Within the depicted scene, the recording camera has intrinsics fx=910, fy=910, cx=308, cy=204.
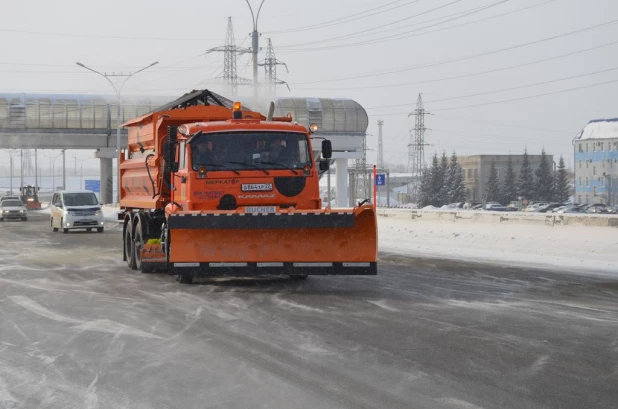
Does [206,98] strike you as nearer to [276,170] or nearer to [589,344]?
[276,170]

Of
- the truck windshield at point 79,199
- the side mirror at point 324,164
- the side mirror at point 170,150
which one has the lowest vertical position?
the truck windshield at point 79,199

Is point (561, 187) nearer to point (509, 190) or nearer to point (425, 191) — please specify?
point (509, 190)

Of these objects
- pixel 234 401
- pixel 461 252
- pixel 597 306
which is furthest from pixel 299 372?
pixel 461 252

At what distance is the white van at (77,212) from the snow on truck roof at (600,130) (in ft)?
286

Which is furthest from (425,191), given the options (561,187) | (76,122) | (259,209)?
(259,209)

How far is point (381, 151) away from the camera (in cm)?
11850

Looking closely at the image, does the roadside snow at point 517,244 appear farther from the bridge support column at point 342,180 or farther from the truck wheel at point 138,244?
the bridge support column at point 342,180

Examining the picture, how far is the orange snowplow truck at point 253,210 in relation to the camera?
14555 millimetres

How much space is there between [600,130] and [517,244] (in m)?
95.1

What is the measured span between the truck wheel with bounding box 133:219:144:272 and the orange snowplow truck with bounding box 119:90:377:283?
156 cm

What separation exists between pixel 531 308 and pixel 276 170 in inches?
197

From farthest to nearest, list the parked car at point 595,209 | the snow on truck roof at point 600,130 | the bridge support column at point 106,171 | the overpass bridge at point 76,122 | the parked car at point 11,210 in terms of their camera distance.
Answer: the snow on truck roof at point 600,130
the parked car at point 595,209
the bridge support column at point 106,171
the overpass bridge at point 76,122
the parked car at point 11,210

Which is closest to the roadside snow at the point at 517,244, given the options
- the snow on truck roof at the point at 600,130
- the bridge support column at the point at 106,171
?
the bridge support column at the point at 106,171

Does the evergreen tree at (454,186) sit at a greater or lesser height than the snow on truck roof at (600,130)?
lesser
